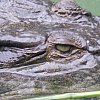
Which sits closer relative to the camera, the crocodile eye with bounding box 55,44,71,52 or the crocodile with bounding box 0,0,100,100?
the crocodile with bounding box 0,0,100,100

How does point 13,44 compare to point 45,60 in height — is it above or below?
above

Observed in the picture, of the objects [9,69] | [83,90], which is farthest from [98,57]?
[9,69]

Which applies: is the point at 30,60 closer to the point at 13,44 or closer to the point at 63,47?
the point at 13,44

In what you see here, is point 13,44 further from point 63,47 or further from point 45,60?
point 63,47

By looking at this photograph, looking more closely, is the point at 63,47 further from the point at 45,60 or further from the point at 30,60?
the point at 30,60

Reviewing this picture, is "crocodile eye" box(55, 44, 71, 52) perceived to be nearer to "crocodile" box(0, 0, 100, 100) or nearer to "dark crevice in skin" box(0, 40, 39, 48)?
"crocodile" box(0, 0, 100, 100)

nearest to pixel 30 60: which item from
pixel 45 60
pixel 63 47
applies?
pixel 45 60

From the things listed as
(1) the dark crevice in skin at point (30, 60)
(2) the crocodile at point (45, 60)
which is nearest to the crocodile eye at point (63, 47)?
(2) the crocodile at point (45, 60)

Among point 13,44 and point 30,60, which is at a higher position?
point 13,44

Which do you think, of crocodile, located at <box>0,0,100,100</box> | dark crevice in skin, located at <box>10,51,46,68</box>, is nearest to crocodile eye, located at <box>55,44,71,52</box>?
crocodile, located at <box>0,0,100,100</box>
